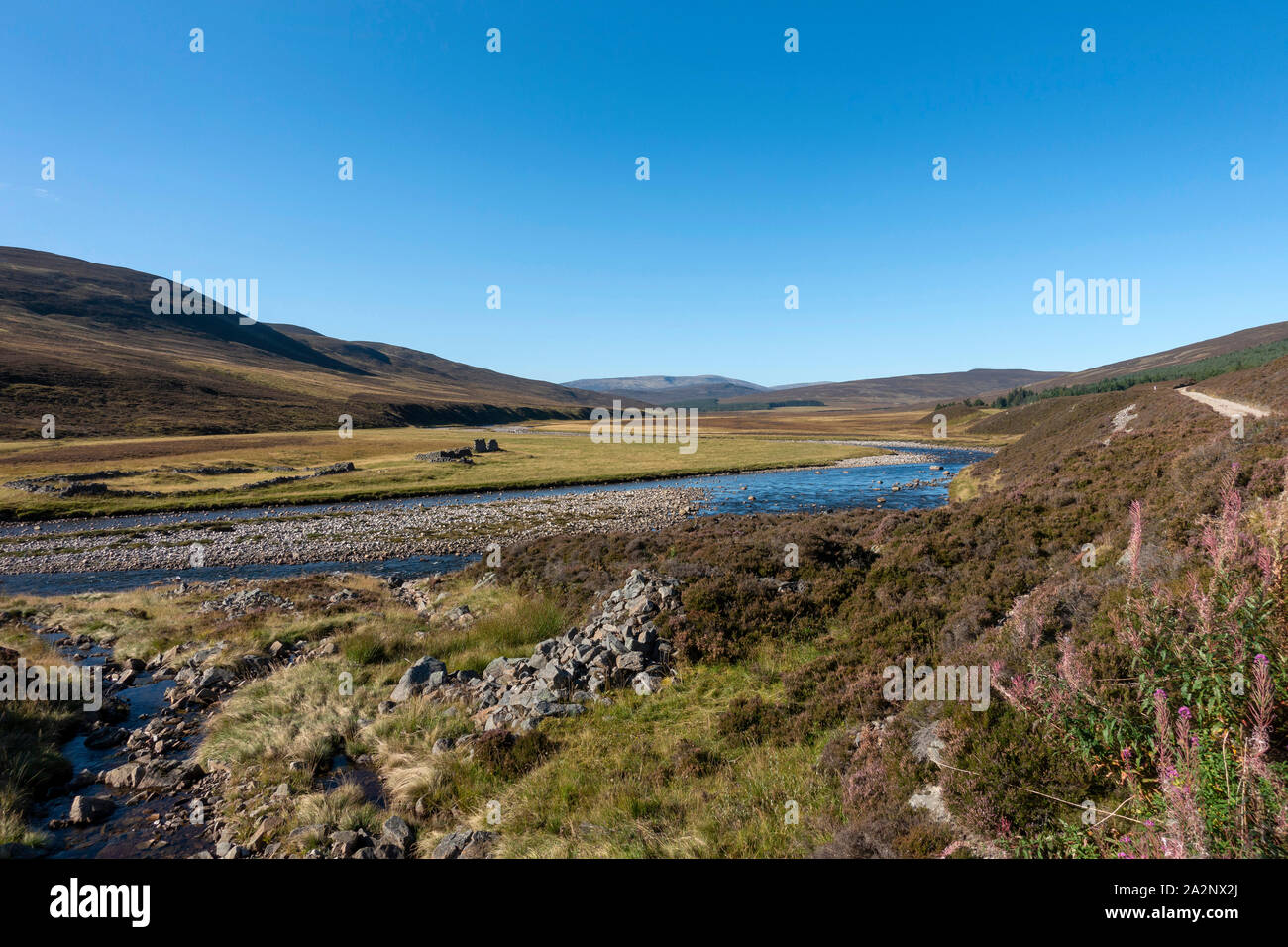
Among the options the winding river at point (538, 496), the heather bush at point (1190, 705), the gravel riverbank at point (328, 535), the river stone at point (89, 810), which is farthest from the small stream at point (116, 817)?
the gravel riverbank at point (328, 535)

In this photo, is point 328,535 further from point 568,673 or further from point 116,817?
point 568,673

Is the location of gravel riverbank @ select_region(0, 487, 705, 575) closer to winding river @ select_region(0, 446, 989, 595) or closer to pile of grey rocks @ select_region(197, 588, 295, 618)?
winding river @ select_region(0, 446, 989, 595)

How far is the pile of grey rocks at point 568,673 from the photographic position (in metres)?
10.8

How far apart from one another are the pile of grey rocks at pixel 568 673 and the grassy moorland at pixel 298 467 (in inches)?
1657

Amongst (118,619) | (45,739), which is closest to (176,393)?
(118,619)

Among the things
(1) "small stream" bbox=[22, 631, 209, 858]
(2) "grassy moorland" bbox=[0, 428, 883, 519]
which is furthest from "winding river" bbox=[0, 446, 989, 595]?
(1) "small stream" bbox=[22, 631, 209, 858]

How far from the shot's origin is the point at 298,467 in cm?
6397

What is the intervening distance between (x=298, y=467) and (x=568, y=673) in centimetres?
6603

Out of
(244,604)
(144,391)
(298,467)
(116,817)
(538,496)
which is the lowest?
(116,817)

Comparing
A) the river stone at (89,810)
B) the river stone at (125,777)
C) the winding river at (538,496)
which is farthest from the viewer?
the winding river at (538,496)

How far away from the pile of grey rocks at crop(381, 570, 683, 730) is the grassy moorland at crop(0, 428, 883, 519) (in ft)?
138

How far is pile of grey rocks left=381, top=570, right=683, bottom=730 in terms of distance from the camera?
35.4 ft

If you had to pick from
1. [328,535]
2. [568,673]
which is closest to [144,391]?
[328,535]

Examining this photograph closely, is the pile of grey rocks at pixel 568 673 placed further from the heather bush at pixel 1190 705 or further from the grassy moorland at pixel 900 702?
the heather bush at pixel 1190 705
